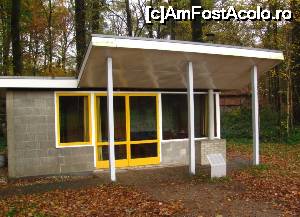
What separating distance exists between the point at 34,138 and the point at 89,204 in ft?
14.1

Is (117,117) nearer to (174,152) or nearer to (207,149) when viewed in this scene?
(174,152)

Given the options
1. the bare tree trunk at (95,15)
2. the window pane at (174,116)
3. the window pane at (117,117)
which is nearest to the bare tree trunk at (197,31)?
the window pane at (174,116)

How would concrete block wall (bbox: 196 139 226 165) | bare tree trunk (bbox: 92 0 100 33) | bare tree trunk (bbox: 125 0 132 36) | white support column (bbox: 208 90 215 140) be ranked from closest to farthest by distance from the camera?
concrete block wall (bbox: 196 139 226 165) < white support column (bbox: 208 90 215 140) < bare tree trunk (bbox: 92 0 100 33) < bare tree trunk (bbox: 125 0 132 36)

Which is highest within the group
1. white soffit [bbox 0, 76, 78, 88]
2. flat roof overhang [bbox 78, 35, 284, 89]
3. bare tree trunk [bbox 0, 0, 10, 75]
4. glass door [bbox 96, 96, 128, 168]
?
bare tree trunk [bbox 0, 0, 10, 75]

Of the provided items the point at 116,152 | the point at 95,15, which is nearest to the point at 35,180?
the point at 116,152

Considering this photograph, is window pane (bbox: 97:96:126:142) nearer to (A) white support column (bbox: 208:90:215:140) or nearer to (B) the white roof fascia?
(A) white support column (bbox: 208:90:215:140)

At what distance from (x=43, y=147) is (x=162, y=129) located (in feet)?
12.8

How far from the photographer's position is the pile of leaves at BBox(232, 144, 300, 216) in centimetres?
779

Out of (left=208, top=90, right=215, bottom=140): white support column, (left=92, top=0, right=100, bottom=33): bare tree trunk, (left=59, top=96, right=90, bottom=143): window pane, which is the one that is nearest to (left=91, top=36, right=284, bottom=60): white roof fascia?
A: (left=208, top=90, right=215, bottom=140): white support column

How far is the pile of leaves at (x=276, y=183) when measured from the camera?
779 centimetres

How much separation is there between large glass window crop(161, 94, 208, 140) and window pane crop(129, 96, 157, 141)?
0.39 m

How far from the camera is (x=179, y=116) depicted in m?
13.5

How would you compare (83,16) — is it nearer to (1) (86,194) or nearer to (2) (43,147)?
(2) (43,147)

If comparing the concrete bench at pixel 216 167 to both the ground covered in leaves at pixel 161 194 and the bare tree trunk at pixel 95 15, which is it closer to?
the ground covered in leaves at pixel 161 194
